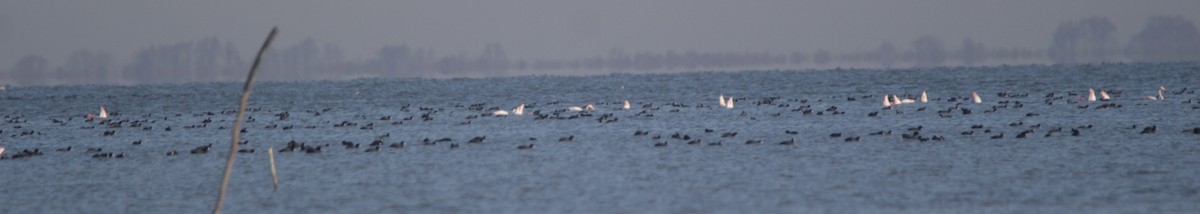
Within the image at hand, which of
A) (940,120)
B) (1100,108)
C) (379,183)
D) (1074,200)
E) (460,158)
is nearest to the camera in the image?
(1074,200)

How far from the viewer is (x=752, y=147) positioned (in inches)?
1521

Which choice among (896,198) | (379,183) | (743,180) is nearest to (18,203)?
(379,183)

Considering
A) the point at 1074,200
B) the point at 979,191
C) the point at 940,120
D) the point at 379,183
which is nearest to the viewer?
the point at 1074,200

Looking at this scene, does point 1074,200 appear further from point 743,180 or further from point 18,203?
point 18,203

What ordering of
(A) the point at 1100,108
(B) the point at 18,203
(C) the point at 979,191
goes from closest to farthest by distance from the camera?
(C) the point at 979,191 < (B) the point at 18,203 < (A) the point at 1100,108

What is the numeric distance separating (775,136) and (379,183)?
16.1 m

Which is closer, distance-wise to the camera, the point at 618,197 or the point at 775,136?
the point at 618,197

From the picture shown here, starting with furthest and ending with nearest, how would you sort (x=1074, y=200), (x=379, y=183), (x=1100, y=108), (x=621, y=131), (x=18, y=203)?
(x=1100, y=108)
(x=621, y=131)
(x=379, y=183)
(x=18, y=203)
(x=1074, y=200)

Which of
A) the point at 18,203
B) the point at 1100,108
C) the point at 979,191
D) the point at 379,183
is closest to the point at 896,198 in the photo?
the point at 979,191

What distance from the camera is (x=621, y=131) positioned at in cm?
4797

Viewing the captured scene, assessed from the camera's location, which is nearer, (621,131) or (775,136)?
(775,136)

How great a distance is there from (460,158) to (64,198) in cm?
992

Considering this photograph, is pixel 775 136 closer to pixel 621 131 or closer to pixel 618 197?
pixel 621 131

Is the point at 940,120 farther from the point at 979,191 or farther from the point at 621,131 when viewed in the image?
the point at 979,191
